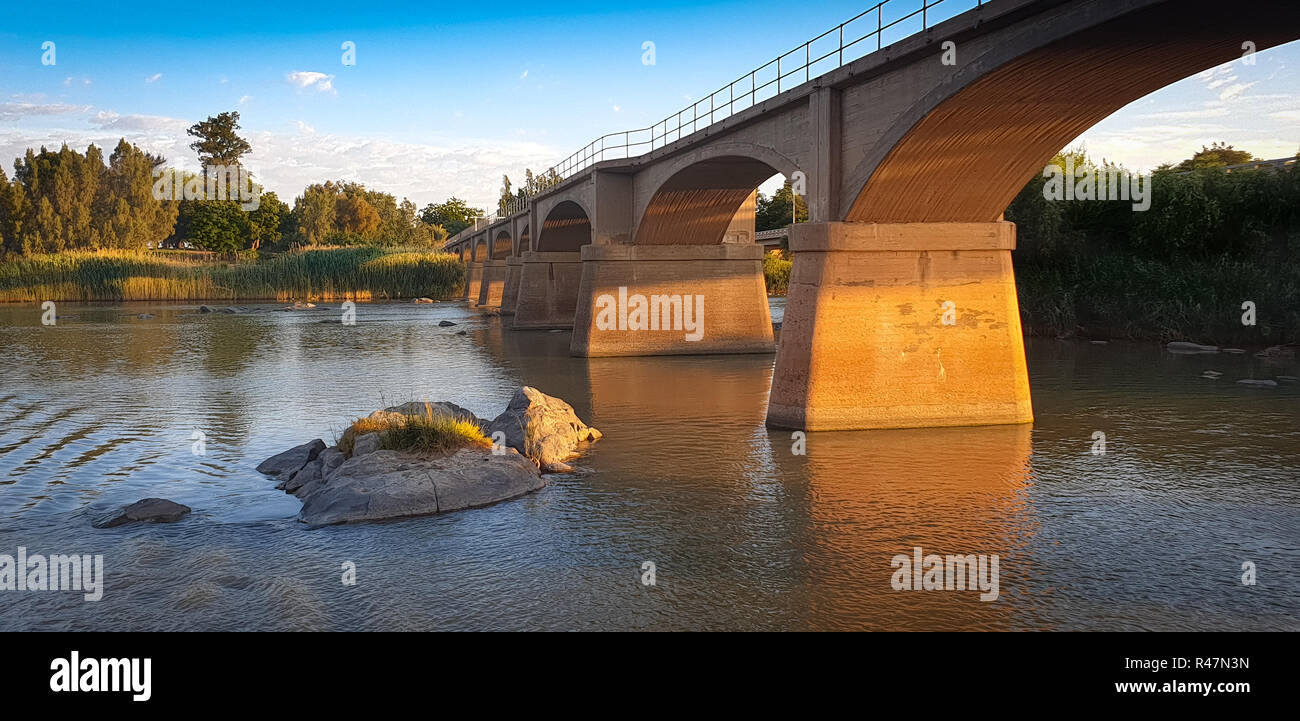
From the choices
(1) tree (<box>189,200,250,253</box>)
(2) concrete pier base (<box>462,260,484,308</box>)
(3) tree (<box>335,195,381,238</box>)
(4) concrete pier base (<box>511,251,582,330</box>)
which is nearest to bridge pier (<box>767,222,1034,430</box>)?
(4) concrete pier base (<box>511,251,582,330</box>)

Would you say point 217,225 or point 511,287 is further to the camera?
point 217,225

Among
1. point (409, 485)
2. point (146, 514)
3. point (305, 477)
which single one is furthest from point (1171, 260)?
point (146, 514)

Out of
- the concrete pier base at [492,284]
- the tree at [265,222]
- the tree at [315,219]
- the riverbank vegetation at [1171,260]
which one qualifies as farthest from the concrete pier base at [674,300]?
the tree at [315,219]

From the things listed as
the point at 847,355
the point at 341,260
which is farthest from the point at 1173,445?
the point at 341,260

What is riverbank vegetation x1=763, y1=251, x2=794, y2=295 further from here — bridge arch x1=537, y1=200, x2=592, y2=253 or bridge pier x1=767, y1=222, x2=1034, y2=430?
bridge pier x1=767, y1=222, x2=1034, y2=430

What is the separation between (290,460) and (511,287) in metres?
47.8

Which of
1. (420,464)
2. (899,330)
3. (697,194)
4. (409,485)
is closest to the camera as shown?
(409,485)

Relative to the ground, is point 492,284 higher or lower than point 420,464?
higher

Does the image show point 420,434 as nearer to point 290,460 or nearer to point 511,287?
point 290,460

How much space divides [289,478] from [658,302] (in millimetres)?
22374

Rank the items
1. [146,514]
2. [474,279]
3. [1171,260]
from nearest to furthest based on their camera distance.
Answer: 1. [146,514]
2. [1171,260]
3. [474,279]

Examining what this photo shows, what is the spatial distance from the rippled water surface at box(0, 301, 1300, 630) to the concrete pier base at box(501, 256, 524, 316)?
35255 millimetres

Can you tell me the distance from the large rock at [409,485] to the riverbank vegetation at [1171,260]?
3055 centimetres

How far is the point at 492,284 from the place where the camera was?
73.2m
